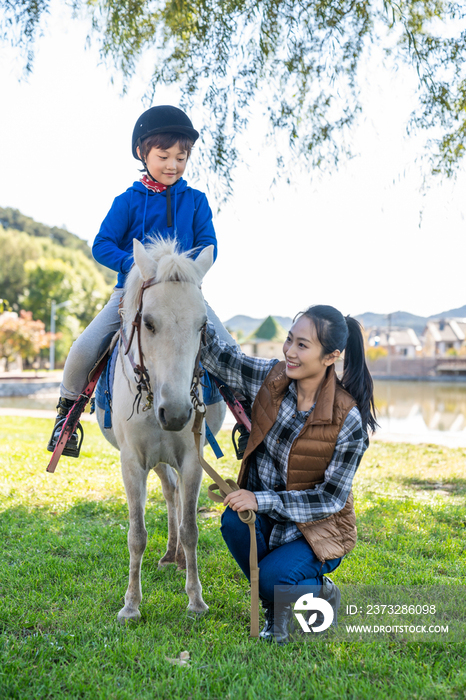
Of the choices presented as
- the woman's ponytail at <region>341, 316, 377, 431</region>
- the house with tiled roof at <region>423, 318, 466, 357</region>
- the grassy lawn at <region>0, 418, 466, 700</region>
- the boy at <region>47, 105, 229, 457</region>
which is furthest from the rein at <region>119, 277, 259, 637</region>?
the house with tiled roof at <region>423, 318, 466, 357</region>

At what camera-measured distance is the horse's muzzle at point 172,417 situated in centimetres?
229

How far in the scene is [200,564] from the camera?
147 inches

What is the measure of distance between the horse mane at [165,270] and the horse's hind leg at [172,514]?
1.65 m

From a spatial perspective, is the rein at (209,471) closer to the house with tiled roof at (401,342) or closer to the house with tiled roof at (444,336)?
the house with tiled roof at (444,336)

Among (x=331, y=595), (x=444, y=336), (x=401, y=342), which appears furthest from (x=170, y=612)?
(x=401, y=342)

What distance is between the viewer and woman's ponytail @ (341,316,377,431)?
2867 mm

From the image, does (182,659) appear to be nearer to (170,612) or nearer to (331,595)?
(170,612)

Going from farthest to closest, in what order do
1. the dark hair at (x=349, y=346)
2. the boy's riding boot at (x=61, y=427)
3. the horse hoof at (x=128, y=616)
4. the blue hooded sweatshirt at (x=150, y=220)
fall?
the boy's riding boot at (x=61, y=427), the blue hooded sweatshirt at (x=150, y=220), the horse hoof at (x=128, y=616), the dark hair at (x=349, y=346)

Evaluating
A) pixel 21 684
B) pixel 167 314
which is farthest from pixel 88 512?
pixel 167 314

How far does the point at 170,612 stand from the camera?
2.99 meters

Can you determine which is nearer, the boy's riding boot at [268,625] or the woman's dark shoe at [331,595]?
the boy's riding boot at [268,625]

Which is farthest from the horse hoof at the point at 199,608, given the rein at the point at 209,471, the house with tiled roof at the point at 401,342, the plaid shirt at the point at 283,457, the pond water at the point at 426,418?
the house with tiled roof at the point at 401,342

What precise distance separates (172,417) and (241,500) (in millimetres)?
629

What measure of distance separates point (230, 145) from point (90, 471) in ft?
16.4
